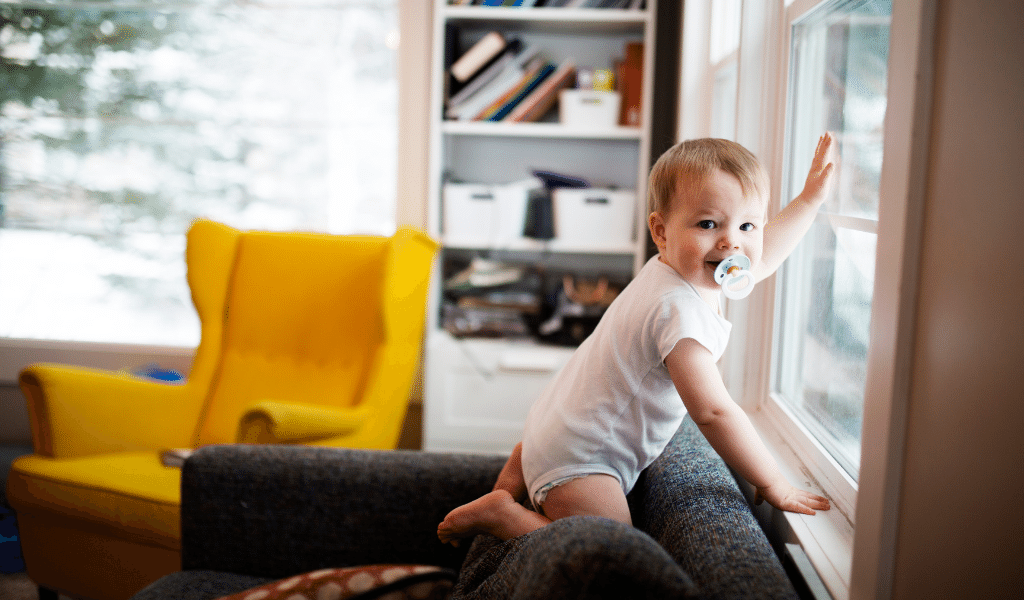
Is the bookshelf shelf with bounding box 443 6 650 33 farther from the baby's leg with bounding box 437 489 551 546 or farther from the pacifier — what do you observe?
the baby's leg with bounding box 437 489 551 546

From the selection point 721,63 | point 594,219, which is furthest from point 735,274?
point 594,219

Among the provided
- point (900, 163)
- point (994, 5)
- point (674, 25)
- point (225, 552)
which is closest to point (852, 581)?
point (900, 163)

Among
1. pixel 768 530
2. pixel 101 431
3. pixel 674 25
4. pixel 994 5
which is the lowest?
pixel 101 431

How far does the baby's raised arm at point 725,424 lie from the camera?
33.5 inches

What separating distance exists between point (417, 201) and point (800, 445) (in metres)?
1.84

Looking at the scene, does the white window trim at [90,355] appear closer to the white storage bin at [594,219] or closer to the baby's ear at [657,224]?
the white storage bin at [594,219]

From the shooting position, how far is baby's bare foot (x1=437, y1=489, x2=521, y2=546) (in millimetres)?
990

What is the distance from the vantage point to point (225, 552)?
126 centimetres

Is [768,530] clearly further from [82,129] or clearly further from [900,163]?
[82,129]

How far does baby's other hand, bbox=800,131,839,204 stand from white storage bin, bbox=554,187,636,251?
150cm

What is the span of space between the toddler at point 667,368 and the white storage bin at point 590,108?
1.56 meters

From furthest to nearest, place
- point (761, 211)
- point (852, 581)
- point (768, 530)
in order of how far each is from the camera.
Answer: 1. point (768, 530)
2. point (761, 211)
3. point (852, 581)

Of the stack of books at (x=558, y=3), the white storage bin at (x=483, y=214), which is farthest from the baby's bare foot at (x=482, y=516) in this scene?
the stack of books at (x=558, y=3)

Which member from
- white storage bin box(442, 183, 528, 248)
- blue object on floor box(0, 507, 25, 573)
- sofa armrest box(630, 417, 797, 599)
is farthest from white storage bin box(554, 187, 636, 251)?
blue object on floor box(0, 507, 25, 573)
